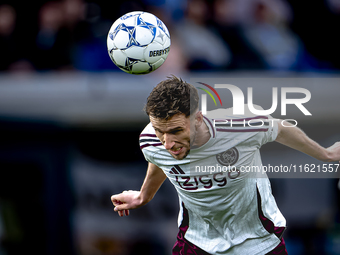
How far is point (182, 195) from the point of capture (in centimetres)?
424

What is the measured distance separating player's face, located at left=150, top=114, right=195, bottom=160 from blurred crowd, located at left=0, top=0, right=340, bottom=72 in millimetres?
3501

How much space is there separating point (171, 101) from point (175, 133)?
0.25 meters

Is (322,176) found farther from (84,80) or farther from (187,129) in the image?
(187,129)

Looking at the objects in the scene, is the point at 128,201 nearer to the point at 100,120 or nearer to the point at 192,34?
the point at 100,120

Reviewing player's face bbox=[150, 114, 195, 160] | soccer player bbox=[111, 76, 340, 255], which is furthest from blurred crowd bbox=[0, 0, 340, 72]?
player's face bbox=[150, 114, 195, 160]

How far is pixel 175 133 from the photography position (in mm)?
3707

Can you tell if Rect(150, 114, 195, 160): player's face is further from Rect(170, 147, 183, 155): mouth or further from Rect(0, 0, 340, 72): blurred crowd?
Rect(0, 0, 340, 72): blurred crowd

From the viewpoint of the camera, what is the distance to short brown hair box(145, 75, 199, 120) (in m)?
3.69

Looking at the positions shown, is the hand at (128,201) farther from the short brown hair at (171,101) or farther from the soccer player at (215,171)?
the short brown hair at (171,101)

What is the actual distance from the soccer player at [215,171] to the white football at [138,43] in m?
0.40

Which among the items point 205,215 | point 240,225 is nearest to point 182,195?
point 205,215

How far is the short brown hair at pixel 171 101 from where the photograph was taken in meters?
3.69

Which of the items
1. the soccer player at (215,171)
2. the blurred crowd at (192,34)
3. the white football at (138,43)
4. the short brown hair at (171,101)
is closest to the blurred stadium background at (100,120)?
the blurred crowd at (192,34)

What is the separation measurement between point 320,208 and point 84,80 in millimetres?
3820
